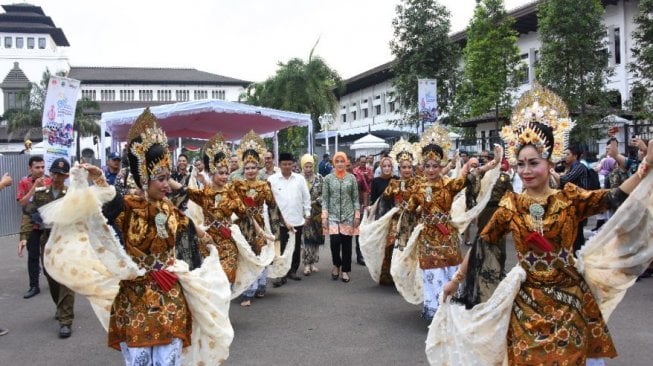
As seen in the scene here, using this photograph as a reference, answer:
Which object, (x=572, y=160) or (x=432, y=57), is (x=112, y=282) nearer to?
(x=572, y=160)

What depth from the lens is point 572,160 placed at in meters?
8.79

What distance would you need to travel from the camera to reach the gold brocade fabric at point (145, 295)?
3.90 meters

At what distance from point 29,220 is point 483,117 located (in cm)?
1792

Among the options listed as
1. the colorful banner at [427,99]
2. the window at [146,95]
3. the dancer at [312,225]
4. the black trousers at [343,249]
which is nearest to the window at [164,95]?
the window at [146,95]

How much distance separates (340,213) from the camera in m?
A: 9.59

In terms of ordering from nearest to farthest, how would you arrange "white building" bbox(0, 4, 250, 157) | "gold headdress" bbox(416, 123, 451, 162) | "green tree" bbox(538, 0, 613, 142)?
"gold headdress" bbox(416, 123, 451, 162), "green tree" bbox(538, 0, 613, 142), "white building" bbox(0, 4, 250, 157)

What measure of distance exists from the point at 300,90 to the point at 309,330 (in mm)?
23361

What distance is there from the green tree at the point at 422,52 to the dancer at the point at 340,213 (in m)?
15.2

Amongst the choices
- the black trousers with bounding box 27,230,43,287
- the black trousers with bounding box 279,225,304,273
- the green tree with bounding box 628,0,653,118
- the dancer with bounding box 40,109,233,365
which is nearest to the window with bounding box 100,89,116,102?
the green tree with bounding box 628,0,653,118

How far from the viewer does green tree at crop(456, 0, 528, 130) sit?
2217cm

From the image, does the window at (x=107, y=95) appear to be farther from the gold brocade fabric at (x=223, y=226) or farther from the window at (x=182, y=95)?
the gold brocade fabric at (x=223, y=226)

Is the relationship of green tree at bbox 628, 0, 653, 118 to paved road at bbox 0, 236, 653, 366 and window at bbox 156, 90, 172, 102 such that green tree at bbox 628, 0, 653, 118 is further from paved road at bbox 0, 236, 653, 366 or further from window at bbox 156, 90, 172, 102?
window at bbox 156, 90, 172, 102

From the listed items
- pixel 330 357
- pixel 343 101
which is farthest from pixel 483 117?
pixel 343 101

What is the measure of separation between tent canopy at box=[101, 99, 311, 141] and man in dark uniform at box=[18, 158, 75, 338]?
13.8 ft
